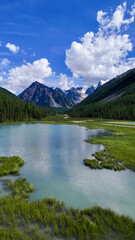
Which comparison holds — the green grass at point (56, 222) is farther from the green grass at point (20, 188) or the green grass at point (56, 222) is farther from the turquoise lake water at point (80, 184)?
the turquoise lake water at point (80, 184)

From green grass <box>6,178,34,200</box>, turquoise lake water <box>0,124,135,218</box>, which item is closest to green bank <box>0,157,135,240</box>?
green grass <box>6,178,34,200</box>

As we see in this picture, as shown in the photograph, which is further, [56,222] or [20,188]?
[20,188]

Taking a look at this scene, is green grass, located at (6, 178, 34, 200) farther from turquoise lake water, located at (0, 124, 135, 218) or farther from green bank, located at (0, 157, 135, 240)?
green bank, located at (0, 157, 135, 240)

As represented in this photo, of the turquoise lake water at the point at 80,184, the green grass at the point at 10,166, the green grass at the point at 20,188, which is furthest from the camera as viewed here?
the green grass at the point at 10,166

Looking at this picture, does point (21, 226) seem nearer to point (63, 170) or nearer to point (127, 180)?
point (63, 170)

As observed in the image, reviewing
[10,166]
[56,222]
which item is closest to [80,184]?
[56,222]

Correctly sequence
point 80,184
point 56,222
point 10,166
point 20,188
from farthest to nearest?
point 10,166 → point 80,184 → point 20,188 → point 56,222

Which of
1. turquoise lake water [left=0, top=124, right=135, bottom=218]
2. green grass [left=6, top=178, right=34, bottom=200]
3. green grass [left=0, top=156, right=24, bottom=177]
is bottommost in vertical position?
turquoise lake water [left=0, top=124, right=135, bottom=218]

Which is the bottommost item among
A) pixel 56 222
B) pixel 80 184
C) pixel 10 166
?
pixel 80 184

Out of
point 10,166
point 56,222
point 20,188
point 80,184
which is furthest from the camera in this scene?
point 10,166

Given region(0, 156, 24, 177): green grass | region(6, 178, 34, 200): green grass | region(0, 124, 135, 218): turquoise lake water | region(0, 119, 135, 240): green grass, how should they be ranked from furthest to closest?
1. region(0, 156, 24, 177): green grass
2. region(6, 178, 34, 200): green grass
3. region(0, 124, 135, 218): turquoise lake water
4. region(0, 119, 135, 240): green grass

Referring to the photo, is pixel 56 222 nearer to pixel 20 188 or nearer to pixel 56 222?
pixel 56 222

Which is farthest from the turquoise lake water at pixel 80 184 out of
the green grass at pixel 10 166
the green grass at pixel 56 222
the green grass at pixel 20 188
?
the green grass at pixel 56 222

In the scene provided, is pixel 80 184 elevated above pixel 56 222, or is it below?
below
